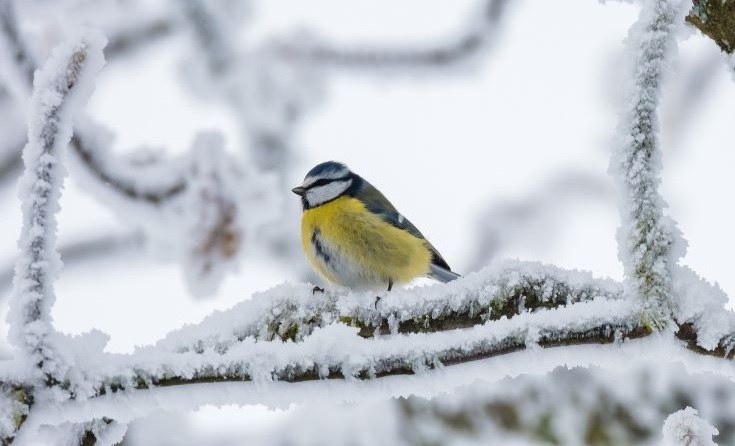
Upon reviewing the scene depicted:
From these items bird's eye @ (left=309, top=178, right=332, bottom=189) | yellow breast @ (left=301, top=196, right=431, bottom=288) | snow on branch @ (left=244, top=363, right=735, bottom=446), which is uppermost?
bird's eye @ (left=309, top=178, right=332, bottom=189)

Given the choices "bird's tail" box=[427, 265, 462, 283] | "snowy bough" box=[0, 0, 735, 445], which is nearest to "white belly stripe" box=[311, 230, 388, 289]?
"bird's tail" box=[427, 265, 462, 283]

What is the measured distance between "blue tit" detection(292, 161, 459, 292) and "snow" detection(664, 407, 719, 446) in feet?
6.42

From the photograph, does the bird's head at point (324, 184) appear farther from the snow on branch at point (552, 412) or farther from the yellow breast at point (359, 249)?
the snow on branch at point (552, 412)

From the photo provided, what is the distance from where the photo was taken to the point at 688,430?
3.03 ft

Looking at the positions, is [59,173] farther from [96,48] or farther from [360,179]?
[360,179]

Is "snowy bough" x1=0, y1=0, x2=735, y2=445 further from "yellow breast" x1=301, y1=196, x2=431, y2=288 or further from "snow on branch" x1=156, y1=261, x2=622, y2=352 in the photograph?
"yellow breast" x1=301, y1=196, x2=431, y2=288

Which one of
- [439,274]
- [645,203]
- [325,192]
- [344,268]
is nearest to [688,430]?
[645,203]

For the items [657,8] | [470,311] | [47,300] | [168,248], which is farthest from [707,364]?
[168,248]

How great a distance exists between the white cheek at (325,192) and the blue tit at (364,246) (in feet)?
0.08

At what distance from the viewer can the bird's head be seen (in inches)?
125

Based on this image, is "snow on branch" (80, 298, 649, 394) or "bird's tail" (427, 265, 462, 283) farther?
"bird's tail" (427, 265, 462, 283)

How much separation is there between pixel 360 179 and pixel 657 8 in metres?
2.39

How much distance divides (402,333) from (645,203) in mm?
431

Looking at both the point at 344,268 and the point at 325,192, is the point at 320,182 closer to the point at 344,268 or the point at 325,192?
the point at 325,192
